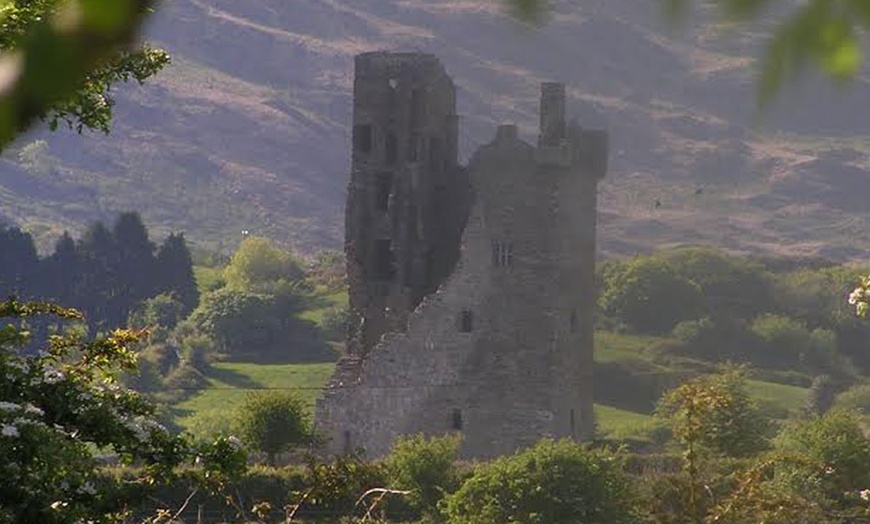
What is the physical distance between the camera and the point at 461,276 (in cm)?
5953

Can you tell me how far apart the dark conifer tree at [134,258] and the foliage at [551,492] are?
51363mm

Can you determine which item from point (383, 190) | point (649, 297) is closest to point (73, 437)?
point (383, 190)

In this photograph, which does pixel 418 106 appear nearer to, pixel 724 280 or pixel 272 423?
pixel 272 423

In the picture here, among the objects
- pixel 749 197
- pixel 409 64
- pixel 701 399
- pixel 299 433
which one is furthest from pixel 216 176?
pixel 701 399

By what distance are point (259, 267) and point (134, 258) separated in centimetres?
1456

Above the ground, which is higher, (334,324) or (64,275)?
(64,275)

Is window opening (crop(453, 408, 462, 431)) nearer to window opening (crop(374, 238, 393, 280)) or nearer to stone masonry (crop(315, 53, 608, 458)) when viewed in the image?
stone masonry (crop(315, 53, 608, 458))

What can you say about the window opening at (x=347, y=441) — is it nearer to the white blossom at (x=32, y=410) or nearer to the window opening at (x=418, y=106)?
the window opening at (x=418, y=106)

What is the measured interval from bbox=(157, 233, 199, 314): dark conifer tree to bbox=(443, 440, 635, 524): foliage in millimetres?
53463

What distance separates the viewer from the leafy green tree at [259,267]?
9688cm

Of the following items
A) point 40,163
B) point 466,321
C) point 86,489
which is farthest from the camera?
point 40,163

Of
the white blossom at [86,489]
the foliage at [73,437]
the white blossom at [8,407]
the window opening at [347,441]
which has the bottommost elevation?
the window opening at [347,441]

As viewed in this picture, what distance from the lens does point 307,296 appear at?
92938mm

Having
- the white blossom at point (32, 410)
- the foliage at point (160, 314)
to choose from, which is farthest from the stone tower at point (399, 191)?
the white blossom at point (32, 410)
